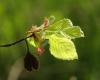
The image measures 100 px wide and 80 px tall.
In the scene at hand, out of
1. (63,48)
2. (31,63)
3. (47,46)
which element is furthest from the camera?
(47,46)

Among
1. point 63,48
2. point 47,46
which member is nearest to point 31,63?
point 63,48

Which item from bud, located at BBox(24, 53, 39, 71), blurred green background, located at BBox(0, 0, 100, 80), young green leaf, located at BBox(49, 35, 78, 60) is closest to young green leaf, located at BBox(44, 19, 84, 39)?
young green leaf, located at BBox(49, 35, 78, 60)

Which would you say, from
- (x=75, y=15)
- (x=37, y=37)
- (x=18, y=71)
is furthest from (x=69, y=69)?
(x=37, y=37)

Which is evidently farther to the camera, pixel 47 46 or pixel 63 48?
pixel 47 46

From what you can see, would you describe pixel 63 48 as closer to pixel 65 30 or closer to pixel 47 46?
pixel 65 30

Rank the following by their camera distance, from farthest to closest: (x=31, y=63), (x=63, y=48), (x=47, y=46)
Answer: (x=47, y=46) < (x=31, y=63) < (x=63, y=48)

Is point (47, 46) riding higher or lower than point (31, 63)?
lower

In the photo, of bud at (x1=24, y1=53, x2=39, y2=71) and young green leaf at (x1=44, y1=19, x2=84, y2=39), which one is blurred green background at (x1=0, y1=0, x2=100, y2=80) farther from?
young green leaf at (x1=44, y1=19, x2=84, y2=39)
